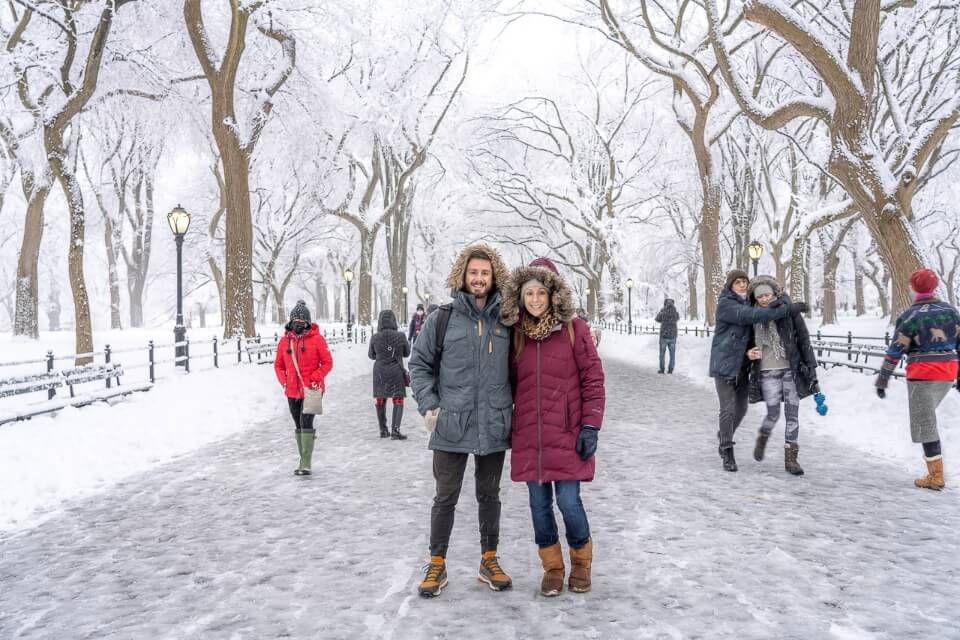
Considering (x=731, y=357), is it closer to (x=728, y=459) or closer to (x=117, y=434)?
(x=728, y=459)

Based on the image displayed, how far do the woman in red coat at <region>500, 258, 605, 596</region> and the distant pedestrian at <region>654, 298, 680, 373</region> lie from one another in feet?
49.3

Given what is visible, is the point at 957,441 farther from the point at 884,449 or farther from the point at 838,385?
the point at 838,385

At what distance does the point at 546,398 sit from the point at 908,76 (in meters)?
24.8

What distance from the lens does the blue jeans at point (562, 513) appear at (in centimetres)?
420

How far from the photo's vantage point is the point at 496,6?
2147 centimetres

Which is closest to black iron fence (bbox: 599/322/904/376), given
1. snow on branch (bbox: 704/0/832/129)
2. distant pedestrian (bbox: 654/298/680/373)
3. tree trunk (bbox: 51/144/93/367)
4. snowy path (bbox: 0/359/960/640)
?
distant pedestrian (bbox: 654/298/680/373)

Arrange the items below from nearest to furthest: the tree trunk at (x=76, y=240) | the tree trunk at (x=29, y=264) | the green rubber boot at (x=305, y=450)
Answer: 1. the green rubber boot at (x=305, y=450)
2. the tree trunk at (x=76, y=240)
3. the tree trunk at (x=29, y=264)

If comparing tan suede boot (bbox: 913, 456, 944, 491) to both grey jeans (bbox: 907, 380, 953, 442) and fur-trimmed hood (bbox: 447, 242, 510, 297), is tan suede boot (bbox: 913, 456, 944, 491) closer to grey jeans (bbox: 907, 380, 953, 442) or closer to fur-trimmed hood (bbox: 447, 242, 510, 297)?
grey jeans (bbox: 907, 380, 953, 442)

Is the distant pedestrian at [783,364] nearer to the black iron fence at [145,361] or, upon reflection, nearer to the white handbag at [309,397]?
the white handbag at [309,397]

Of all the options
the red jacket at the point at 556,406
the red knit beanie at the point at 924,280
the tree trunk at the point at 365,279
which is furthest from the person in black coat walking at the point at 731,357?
the tree trunk at the point at 365,279

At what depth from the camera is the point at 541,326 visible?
416 centimetres

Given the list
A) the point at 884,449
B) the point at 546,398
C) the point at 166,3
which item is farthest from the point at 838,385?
the point at 166,3

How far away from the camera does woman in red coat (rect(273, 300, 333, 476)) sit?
7.67 m

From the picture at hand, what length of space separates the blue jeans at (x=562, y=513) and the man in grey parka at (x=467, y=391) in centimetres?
30
